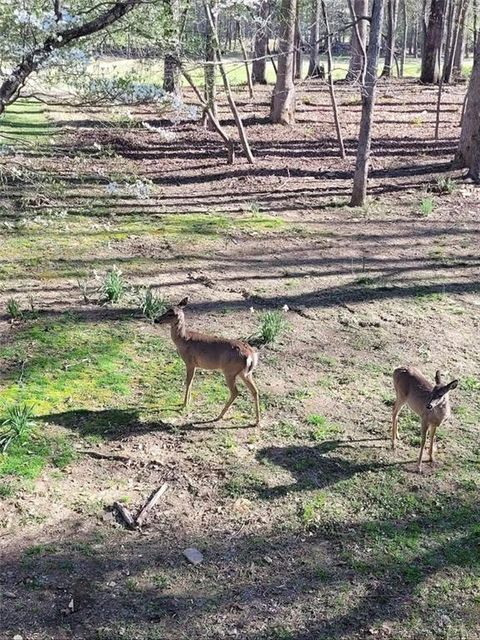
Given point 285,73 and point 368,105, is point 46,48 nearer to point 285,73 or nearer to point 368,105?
point 368,105

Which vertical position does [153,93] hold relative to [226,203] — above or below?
above

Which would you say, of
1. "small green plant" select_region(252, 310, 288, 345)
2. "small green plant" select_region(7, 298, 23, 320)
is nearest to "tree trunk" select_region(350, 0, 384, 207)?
"small green plant" select_region(252, 310, 288, 345)

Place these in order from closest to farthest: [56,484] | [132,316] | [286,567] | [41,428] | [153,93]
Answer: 1. [286,567]
2. [56,484]
3. [41,428]
4. [153,93]
5. [132,316]

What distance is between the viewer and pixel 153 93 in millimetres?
6258

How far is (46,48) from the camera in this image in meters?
5.47

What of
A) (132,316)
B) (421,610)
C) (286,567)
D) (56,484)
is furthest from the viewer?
(132,316)

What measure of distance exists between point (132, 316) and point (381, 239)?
5.06m

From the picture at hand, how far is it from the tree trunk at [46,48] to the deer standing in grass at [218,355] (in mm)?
2235

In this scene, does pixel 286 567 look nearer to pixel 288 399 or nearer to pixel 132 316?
pixel 288 399

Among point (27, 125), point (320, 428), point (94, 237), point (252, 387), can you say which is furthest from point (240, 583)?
point (27, 125)

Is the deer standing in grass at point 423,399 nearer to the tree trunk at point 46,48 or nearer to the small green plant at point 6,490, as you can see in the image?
the small green plant at point 6,490

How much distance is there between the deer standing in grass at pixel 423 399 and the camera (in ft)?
17.2

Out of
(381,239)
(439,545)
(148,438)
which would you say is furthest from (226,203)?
(439,545)

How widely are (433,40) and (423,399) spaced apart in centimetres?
3074
